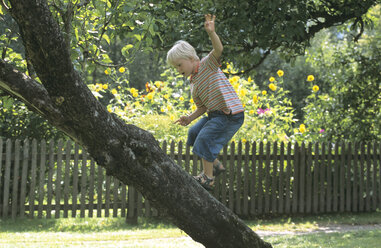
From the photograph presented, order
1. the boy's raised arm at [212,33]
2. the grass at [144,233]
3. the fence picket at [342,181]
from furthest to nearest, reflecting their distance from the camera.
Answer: the fence picket at [342,181]
the grass at [144,233]
the boy's raised arm at [212,33]

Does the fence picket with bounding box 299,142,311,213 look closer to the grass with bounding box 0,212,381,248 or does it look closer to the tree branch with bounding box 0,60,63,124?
Result: the grass with bounding box 0,212,381,248

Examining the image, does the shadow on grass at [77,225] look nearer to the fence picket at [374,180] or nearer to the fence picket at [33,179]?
the fence picket at [33,179]

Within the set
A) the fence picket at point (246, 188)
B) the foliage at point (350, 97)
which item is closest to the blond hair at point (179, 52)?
the fence picket at point (246, 188)

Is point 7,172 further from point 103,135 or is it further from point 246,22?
point 103,135

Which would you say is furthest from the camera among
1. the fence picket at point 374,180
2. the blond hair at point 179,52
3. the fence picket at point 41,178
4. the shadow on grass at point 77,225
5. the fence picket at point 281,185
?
the fence picket at point 374,180

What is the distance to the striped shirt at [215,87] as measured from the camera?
3945mm

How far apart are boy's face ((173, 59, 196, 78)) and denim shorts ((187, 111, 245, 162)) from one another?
1.38 feet

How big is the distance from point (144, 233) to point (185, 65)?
4620mm

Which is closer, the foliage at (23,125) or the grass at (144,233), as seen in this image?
the grass at (144,233)

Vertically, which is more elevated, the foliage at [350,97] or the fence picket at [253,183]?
the foliage at [350,97]

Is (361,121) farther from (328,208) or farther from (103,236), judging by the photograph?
(103,236)

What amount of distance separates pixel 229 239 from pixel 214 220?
225mm

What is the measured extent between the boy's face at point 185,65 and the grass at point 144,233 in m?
3.47

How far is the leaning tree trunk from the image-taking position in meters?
2.69
